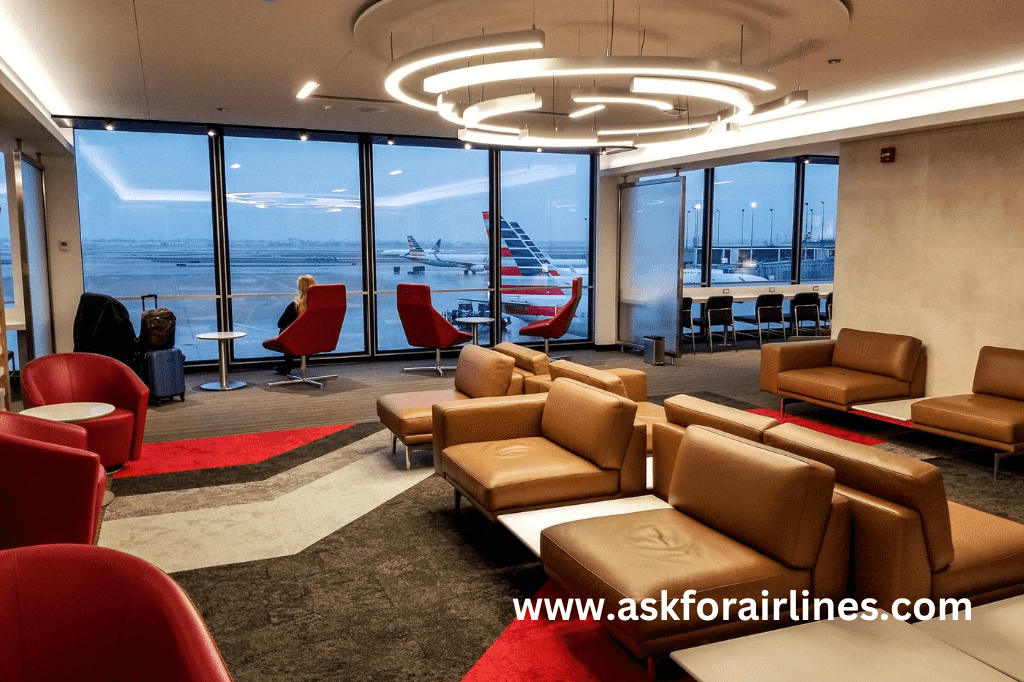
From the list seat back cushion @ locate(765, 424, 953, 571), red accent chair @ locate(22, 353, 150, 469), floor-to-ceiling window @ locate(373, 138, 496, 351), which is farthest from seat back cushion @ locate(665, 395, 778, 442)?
floor-to-ceiling window @ locate(373, 138, 496, 351)

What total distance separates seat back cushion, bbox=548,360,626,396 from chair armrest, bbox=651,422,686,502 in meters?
0.66

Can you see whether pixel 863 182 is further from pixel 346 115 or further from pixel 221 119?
pixel 221 119

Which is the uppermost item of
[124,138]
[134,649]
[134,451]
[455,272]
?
[124,138]

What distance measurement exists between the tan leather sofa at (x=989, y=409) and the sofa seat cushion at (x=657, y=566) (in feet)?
10.6

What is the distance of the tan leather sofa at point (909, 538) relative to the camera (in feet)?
8.32

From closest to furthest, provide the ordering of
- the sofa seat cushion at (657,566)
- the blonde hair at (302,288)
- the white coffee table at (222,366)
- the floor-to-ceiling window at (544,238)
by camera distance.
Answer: the sofa seat cushion at (657,566), the white coffee table at (222,366), the blonde hair at (302,288), the floor-to-ceiling window at (544,238)

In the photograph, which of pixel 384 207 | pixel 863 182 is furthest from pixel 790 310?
pixel 384 207

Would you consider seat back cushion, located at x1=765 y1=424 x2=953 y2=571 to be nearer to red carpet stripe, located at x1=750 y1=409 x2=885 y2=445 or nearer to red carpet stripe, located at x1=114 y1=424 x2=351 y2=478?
red carpet stripe, located at x1=750 y1=409 x2=885 y2=445

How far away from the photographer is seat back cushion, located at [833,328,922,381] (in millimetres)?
6617

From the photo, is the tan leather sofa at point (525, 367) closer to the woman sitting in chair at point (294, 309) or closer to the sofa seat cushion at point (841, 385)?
the sofa seat cushion at point (841, 385)

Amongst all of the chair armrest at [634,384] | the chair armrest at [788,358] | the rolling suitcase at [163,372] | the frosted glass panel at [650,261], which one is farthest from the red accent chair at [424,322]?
the chair armrest at [634,384]

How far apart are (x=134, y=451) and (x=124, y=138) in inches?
222

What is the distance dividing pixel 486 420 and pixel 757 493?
6.41 feet

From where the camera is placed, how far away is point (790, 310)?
13328mm
